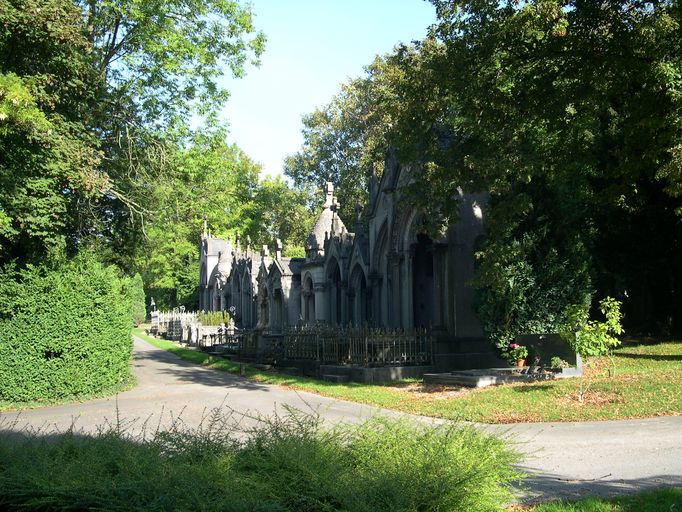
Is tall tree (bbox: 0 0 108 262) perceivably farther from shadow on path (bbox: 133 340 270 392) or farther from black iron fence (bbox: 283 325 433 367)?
black iron fence (bbox: 283 325 433 367)

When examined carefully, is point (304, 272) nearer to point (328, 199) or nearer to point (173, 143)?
point (328, 199)

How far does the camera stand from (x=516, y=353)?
17.0 metres

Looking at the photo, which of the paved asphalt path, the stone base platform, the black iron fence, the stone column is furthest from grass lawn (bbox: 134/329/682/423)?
the stone column

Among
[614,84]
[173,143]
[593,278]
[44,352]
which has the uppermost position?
[173,143]

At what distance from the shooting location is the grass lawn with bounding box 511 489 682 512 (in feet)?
19.9

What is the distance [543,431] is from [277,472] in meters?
7.65

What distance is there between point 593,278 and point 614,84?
8673 mm

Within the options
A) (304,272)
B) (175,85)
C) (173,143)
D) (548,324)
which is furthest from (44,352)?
(304,272)

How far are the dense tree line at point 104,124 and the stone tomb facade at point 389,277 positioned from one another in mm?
6423

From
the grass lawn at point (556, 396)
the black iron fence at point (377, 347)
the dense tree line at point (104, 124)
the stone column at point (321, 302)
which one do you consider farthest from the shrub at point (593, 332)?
the stone column at point (321, 302)

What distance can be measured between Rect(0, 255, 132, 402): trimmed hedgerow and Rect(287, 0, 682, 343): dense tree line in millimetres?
9511

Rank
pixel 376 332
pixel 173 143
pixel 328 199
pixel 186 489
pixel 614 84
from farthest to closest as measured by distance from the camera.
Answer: pixel 328 199 < pixel 173 143 < pixel 376 332 < pixel 614 84 < pixel 186 489

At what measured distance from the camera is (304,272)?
3378 centimetres

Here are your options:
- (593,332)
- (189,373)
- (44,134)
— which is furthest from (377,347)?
(44,134)
